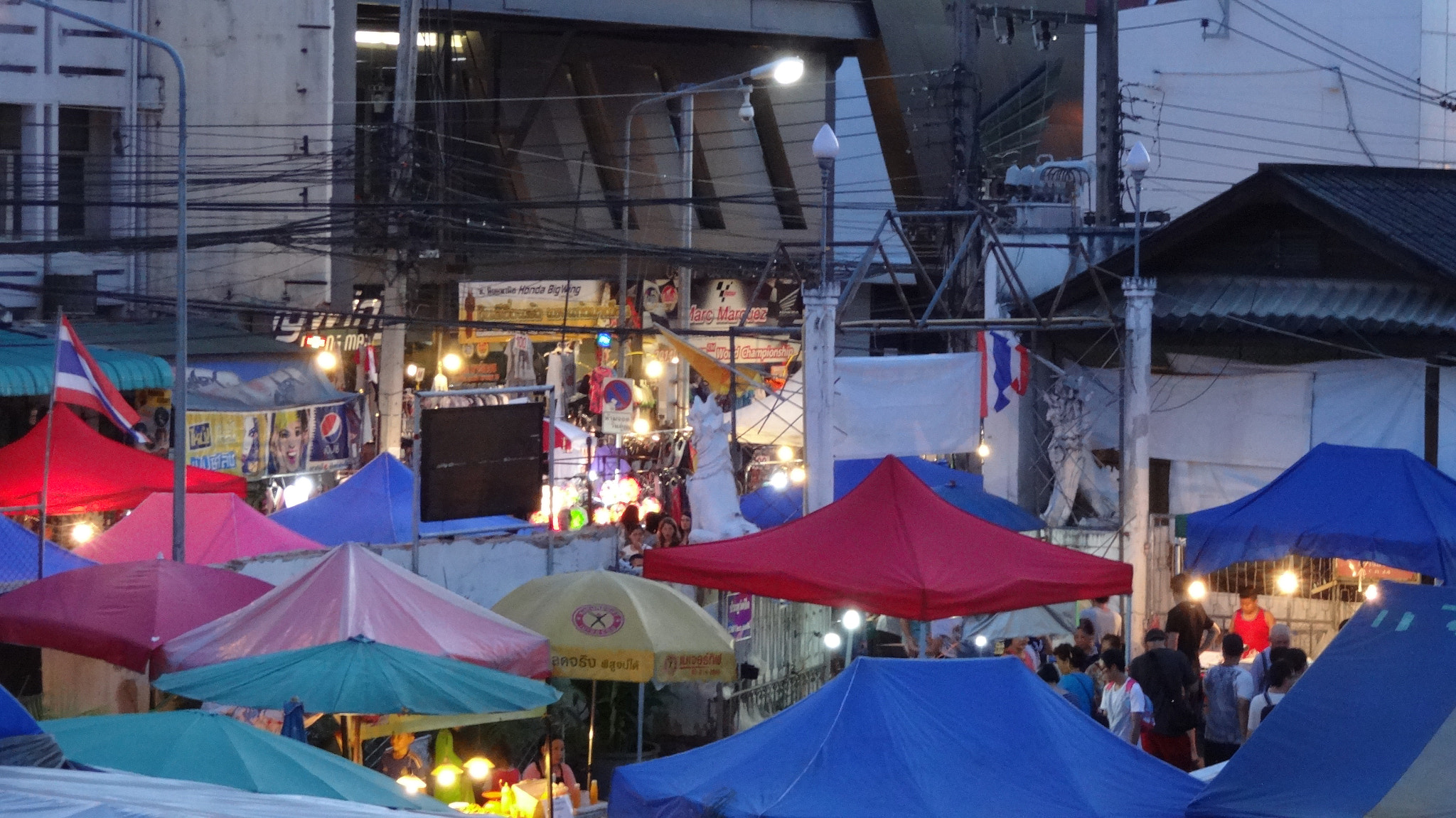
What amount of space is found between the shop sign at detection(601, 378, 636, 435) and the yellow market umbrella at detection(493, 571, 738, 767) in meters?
15.3

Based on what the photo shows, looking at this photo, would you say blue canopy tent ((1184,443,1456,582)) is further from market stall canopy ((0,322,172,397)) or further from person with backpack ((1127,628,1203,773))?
market stall canopy ((0,322,172,397))

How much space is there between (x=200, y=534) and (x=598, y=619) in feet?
17.4

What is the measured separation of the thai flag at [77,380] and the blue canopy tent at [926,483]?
709 cm

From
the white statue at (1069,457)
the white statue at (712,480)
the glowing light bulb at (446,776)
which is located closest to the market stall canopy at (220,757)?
the glowing light bulb at (446,776)

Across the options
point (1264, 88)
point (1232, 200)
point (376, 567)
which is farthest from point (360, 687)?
point (1264, 88)

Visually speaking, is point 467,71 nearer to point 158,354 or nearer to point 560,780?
point 158,354

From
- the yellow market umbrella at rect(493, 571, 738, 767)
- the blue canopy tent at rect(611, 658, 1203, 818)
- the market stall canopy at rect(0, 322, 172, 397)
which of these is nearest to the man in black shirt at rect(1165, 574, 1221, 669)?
the yellow market umbrella at rect(493, 571, 738, 767)

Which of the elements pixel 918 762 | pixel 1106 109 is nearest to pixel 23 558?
pixel 918 762

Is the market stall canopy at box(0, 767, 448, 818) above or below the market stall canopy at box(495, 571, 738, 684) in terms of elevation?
above

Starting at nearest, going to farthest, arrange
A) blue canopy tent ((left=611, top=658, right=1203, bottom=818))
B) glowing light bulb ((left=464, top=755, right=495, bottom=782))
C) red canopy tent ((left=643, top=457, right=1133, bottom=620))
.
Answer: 1. blue canopy tent ((left=611, top=658, right=1203, bottom=818))
2. glowing light bulb ((left=464, top=755, right=495, bottom=782))
3. red canopy tent ((left=643, top=457, right=1133, bottom=620))

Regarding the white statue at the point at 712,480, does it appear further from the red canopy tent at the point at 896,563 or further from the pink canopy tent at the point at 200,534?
the red canopy tent at the point at 896,563

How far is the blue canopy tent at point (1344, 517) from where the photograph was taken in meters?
13.4

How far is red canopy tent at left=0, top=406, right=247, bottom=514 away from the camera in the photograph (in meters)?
16.5

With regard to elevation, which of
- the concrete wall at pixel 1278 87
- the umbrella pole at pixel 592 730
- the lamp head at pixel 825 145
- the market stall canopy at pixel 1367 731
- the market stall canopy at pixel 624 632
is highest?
the concrete wall at pixel 1278 87
